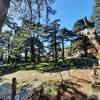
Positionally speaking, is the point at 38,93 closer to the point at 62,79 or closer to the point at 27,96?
the point at 27,96

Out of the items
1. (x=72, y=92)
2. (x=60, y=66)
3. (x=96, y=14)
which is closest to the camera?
(x=72, y=92)

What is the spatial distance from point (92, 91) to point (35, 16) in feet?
48.1

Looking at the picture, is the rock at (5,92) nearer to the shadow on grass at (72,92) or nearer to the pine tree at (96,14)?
the shadow on grass at (72,92)

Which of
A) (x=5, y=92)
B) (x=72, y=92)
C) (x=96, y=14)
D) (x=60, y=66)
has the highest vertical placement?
(x=96, y=14)

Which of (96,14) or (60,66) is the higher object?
(96,14)

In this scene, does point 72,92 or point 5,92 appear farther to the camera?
point 5,92

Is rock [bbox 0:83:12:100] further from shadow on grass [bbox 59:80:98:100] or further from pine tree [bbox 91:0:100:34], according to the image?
pine tree [bbox 91:0:100:34]

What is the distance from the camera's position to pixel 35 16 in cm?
617

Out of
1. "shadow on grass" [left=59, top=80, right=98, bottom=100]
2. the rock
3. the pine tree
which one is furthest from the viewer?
the pine tree

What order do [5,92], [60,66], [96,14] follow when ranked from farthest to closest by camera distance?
[96,14]
[60,66]
[5,92]

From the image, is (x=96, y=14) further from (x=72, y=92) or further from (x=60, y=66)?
(x=72, y=92)

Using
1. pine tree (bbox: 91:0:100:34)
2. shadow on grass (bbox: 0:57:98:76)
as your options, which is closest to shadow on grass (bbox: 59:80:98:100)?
shadow on grass (bbox: 0:57:98:76)

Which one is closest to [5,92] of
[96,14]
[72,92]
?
[72,92]

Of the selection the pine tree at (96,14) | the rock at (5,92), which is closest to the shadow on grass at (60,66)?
the pine tree at (96,14)
